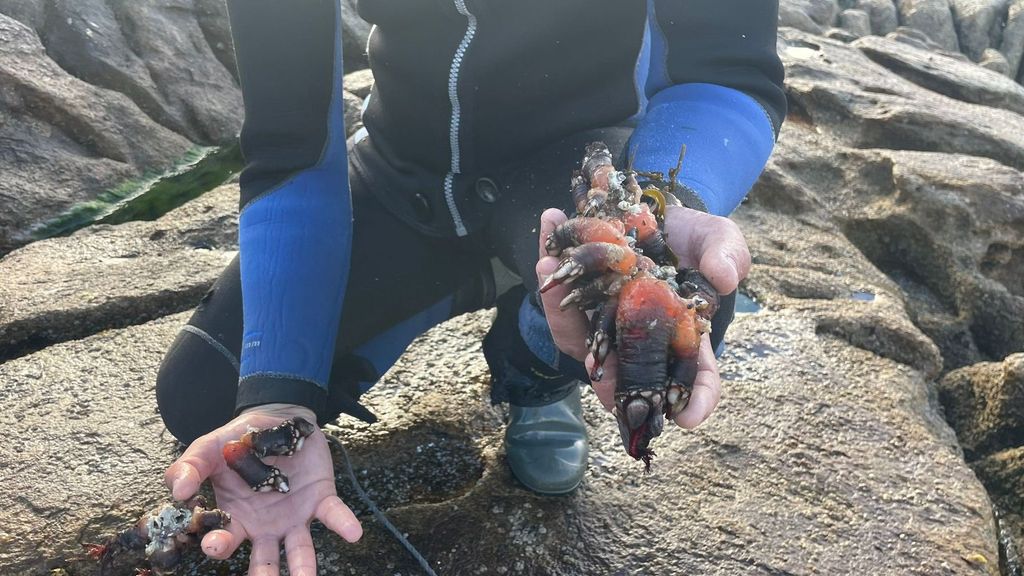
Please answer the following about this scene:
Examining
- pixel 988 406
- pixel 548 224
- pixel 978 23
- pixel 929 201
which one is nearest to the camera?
pixel 548 224

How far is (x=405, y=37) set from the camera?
2.23 m

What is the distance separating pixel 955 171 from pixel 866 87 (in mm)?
2340

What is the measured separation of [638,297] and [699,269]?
0.20 meters

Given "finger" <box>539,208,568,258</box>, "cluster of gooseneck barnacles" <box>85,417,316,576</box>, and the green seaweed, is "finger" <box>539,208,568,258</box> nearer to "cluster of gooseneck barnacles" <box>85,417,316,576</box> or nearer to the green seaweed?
"cluster of gooseneck barnacles" <box>85,417,316,576</box>

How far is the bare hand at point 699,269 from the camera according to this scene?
1331mm

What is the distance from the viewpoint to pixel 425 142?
7.59ft

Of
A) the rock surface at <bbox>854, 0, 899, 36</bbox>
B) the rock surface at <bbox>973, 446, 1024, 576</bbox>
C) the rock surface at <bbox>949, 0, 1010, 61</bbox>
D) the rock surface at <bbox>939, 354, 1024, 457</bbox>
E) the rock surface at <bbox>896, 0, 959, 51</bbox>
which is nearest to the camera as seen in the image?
the rock surface at <bbox>973, 446, 1024, 576</bbox>

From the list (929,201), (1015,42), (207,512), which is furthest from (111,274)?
(1015,42)

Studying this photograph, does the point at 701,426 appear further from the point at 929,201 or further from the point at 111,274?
the point at 111,274

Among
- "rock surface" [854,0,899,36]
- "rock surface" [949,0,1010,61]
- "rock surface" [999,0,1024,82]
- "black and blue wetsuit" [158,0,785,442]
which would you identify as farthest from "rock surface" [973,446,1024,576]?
"rock surface" [999,0,1024,82]

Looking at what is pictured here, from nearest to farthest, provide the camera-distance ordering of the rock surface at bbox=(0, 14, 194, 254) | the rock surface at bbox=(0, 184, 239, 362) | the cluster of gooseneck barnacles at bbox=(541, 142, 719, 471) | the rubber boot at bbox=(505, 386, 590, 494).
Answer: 1. the cluster of gooseneck barnacles at bbox=(541, 142, 719, 471)
2. the rubber boot at bbox=(505, 386, 590, 494)
3. the rock surface at bbox=(0, 184, 239, 362)
4. the rock surface at bbox=(0, 14, 194, 254)

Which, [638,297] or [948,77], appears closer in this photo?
[638,297]

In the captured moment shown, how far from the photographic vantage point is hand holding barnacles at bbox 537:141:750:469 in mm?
1289

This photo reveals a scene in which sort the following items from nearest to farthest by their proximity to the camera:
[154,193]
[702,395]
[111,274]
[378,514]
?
[702,395] → [378,514] → [111,274] → [154,193]
